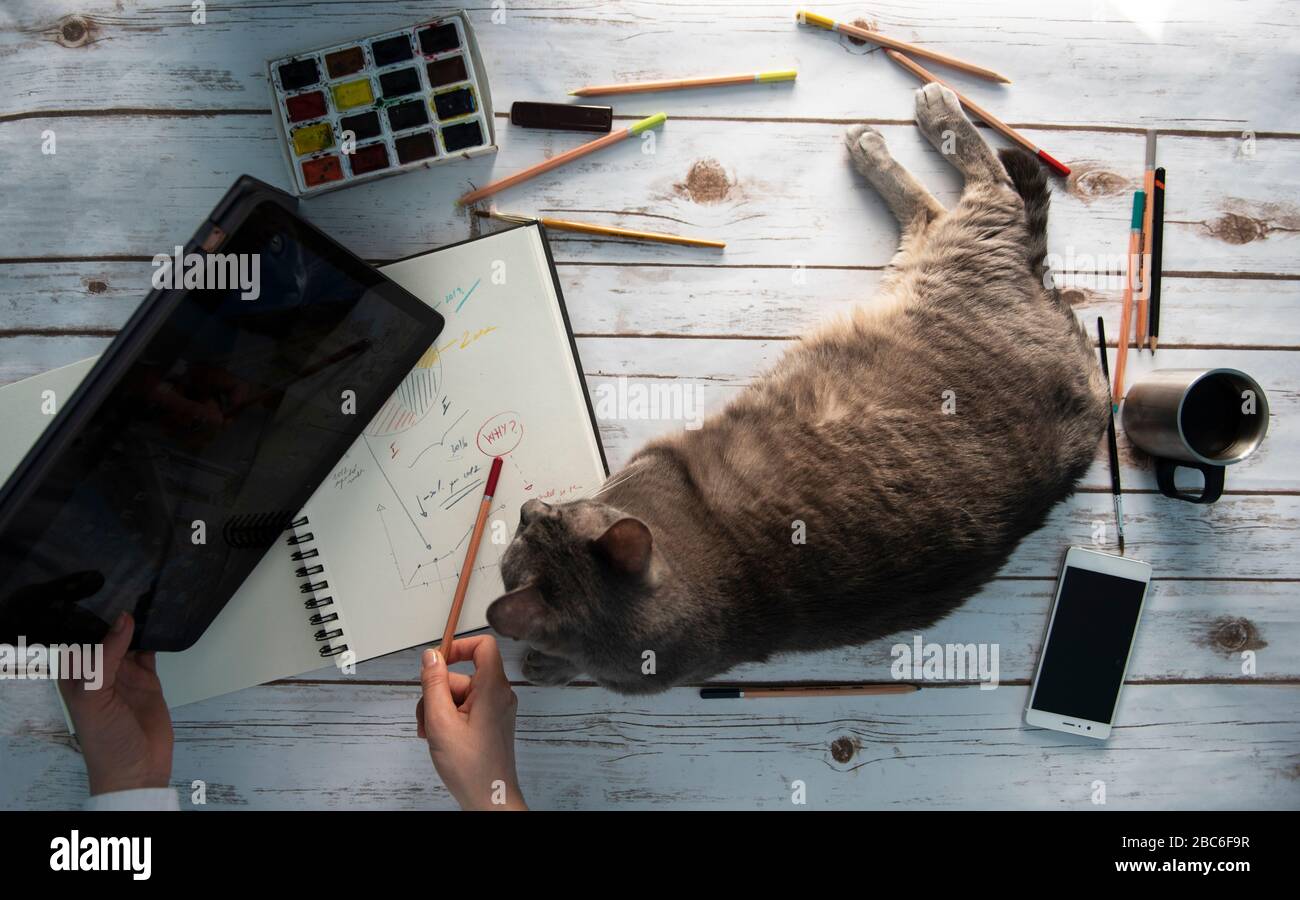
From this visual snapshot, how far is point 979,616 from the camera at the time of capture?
1437 mm

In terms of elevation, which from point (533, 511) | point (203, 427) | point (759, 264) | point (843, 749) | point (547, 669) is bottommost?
point (843, 749)

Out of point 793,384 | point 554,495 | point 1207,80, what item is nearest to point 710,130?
point 793,384

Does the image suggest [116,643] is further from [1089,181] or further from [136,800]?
[1089,181]

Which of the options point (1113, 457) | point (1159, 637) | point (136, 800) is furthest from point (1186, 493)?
point (136, 800)

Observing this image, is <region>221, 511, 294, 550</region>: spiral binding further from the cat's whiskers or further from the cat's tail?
the cat's tail

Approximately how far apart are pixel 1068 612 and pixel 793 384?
2.29ft

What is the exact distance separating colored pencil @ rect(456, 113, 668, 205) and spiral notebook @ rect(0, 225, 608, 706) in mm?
100

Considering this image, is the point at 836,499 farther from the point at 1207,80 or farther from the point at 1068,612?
the point at 1207,80

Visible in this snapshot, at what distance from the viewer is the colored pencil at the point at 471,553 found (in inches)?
50.5

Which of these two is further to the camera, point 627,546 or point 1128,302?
point 1128,302

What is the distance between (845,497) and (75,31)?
5.14 ft

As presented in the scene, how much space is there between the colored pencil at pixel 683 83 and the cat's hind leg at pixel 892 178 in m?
0.17

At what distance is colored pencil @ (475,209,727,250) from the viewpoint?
137 cm

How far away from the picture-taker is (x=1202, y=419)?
1329 millimetres
